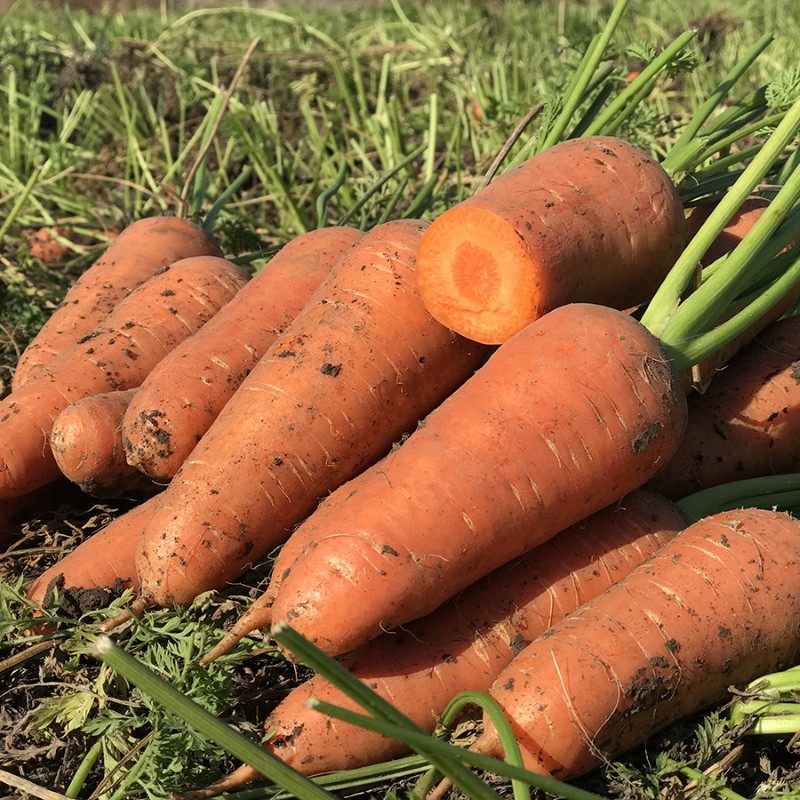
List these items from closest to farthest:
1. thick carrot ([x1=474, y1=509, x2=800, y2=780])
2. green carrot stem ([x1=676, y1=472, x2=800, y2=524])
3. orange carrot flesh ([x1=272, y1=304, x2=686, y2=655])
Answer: thick carrot ([x1=474, y1=509, x2=800, y2=780]) → orange carrot flesh ([x1=272, y1=304, x2=686, y2=655]) → green carrot stem ([x1=676, y1=472, x2=800, y2=524])

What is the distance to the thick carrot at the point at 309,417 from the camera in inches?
89.8

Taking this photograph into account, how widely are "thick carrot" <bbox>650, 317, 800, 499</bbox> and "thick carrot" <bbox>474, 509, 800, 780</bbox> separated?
14.2 inches

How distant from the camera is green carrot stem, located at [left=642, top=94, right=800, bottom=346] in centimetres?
240

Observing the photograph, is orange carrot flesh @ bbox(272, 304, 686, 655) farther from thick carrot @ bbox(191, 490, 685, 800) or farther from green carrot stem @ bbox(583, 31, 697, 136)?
green carrot stem @ bbox(583, 31, 697, 136)

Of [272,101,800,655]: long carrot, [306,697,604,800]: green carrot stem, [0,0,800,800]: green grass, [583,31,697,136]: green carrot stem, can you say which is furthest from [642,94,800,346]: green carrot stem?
[306,697,604,800]: green carrot stem

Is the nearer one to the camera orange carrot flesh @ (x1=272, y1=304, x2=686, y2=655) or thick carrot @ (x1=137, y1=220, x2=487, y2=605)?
orange carrot flesh @ (x1=272, y1=304, x2=686, y2=655)

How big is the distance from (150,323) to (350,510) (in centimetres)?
110

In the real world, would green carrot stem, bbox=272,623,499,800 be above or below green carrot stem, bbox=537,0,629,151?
below

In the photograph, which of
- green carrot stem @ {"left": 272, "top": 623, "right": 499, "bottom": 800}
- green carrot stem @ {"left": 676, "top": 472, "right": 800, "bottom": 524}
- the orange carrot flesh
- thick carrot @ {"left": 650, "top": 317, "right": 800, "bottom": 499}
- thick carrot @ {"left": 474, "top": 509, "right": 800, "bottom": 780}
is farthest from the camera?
thick carrot @ {"left": 650, "top": 317, "right": 800, "bottom": 499}

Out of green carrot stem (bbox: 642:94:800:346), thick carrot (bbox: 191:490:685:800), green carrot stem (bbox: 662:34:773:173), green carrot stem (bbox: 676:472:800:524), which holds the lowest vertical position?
thick carrot (bbox: 191:490:685:800)

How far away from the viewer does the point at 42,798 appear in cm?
195

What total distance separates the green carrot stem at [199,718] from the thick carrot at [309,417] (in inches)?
28.0

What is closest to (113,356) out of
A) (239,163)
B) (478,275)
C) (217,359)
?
(217,359)

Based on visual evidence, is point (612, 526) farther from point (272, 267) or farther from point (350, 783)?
point (272, 267)
